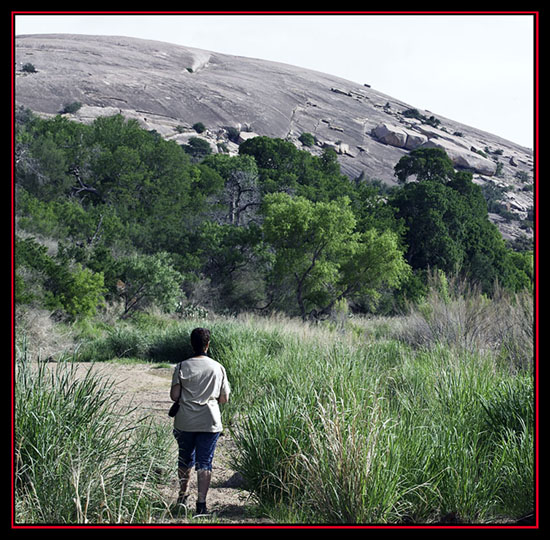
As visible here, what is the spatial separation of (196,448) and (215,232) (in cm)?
3001

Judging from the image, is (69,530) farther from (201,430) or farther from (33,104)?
(33,104)

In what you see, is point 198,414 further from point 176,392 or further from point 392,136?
point 392,136

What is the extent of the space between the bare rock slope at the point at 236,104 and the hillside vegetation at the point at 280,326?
1714 cm

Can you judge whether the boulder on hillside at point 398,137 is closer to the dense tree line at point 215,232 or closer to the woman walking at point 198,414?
the dense tree line at point 215,232

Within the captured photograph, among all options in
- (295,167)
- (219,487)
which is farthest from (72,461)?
(295,167)

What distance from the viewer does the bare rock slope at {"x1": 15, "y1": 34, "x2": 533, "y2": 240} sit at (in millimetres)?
73812

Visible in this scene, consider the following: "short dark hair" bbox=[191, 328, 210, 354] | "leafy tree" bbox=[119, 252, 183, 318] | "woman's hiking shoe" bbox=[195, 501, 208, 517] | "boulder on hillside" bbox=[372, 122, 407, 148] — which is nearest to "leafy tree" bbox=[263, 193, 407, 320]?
"leafy tree" bbox=[119, 252, 183, 318]

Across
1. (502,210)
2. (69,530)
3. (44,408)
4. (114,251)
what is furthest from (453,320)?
(502,210)

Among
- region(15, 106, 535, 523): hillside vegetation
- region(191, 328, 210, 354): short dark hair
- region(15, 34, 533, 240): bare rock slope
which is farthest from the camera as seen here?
region(15, 34, 533, 240): bare rock slope

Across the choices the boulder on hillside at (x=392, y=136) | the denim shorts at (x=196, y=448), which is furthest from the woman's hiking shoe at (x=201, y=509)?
the boulder on hillside at (x=392, y=136)

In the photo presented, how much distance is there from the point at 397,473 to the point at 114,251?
2761 cm

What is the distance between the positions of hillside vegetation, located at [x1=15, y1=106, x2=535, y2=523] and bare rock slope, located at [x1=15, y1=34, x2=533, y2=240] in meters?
17.1

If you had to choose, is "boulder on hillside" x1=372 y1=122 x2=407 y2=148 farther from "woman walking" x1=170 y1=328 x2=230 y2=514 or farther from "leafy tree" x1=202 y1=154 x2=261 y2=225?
"woman walking" x1=170 y1=328 x2=230 y2=514

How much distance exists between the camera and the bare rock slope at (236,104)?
242ft
